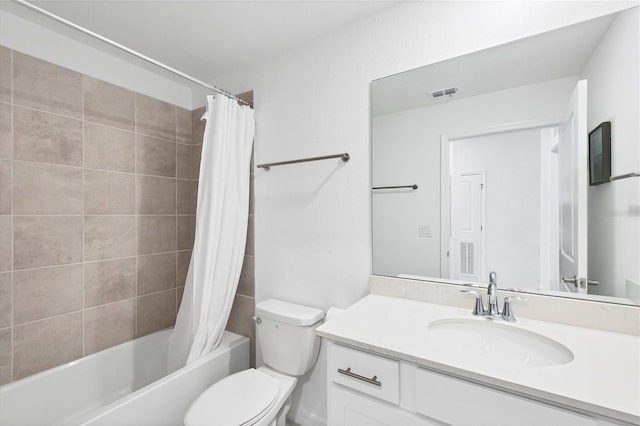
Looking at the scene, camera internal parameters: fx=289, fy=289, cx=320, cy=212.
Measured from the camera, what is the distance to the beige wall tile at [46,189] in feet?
5.00

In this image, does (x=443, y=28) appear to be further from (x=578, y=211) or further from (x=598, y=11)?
(x=578, y=211)

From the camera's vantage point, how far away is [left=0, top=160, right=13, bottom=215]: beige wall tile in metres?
1.47

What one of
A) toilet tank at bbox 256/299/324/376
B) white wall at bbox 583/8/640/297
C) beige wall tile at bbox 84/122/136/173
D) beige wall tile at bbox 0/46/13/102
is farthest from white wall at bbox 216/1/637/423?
beige wall tile at bbox 0/46/13/102

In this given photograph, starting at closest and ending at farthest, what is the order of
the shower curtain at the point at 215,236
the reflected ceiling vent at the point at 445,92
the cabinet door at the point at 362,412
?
the cabinet door at the point at 362,412, the reflected ceiling vent at the point at 445,92, the shower curtain at the point at 215,236

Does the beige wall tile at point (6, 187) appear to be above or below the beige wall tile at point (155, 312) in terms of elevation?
above

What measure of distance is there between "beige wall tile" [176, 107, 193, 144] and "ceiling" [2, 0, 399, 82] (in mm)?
466

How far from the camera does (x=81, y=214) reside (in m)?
1.75

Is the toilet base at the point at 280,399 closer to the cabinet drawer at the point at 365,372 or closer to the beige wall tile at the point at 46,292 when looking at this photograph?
the cabinet drawer at the point at 365,372

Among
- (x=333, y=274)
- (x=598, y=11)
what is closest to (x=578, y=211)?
(x=598, y=11)

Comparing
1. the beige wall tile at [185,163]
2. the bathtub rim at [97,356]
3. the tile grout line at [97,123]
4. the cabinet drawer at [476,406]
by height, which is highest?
the tile grout line at [97,123]

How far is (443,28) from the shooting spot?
1.34 meters

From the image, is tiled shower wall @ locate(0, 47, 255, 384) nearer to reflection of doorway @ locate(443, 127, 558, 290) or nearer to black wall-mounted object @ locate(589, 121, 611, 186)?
reflection of doorway @ locate(443, 127, 558, 290)

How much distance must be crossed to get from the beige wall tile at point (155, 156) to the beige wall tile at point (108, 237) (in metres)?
0.37

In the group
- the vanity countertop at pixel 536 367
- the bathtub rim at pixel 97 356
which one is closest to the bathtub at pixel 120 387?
the bathtub rim at pixel 97 356
